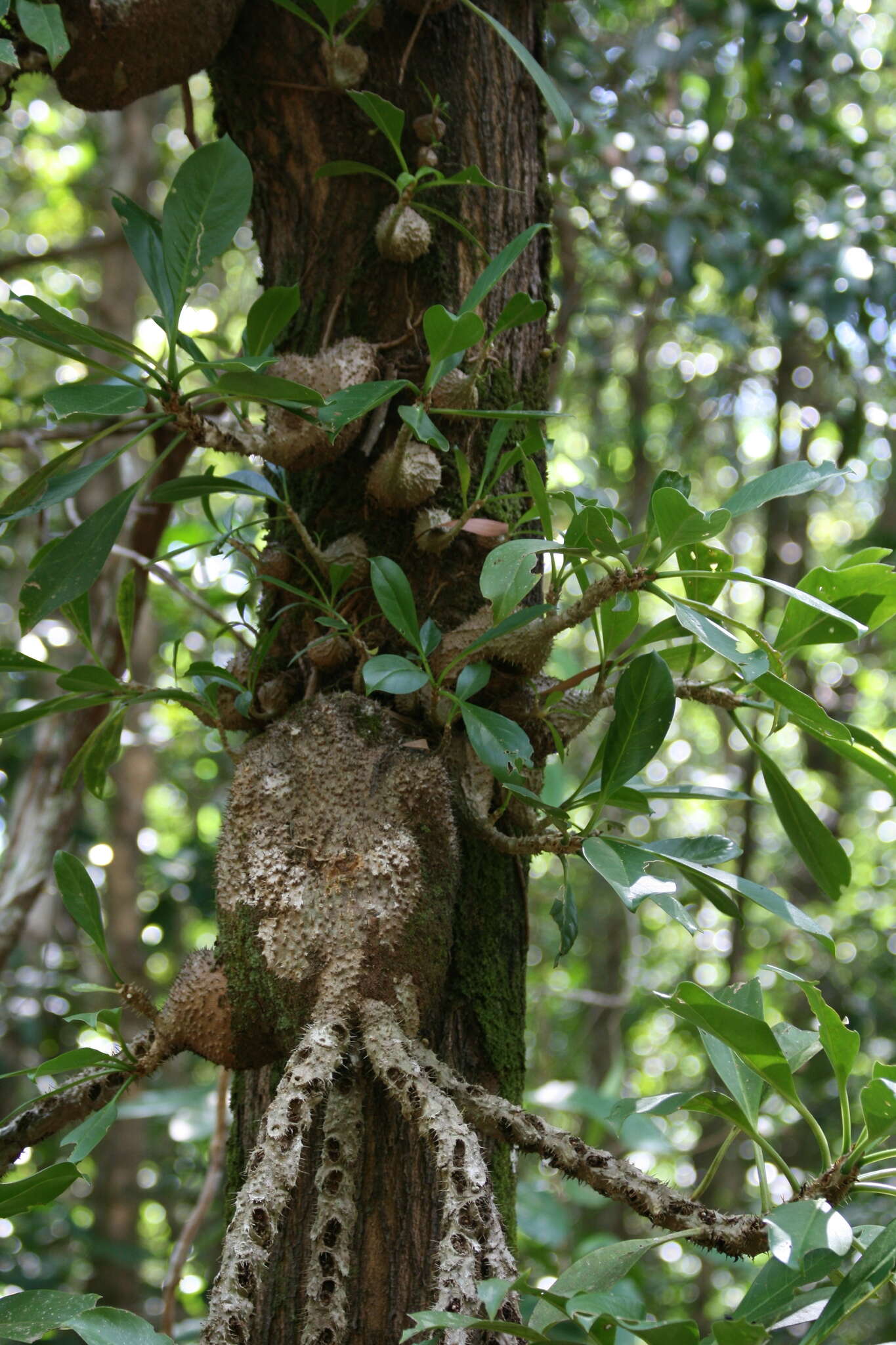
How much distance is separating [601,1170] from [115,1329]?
0.33 m

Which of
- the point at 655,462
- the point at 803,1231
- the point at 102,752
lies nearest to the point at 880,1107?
the point at 803,1231

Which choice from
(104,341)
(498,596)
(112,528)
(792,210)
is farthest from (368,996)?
(792,210)

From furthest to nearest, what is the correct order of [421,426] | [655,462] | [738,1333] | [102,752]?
[655,462] < [102,752] < [421,426] < [738,1333]

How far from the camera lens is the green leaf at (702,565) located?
0.82m

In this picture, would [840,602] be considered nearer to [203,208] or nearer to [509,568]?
[509,568]

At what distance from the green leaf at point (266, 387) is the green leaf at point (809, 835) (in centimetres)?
46

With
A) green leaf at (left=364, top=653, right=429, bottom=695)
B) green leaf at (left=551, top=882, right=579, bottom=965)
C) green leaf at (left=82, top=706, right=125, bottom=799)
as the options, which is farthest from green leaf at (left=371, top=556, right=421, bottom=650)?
green leaf at (left=82, top=706, right=125, bottom=799)

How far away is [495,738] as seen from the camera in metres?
0.79

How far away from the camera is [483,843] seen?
896 mm

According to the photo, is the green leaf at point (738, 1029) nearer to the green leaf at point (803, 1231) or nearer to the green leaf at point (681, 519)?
the green leaf at point (803, 1231)

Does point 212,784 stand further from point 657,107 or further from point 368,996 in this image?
point 368,996

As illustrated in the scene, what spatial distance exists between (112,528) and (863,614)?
58 cm

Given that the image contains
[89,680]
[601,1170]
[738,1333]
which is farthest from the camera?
[89,680]

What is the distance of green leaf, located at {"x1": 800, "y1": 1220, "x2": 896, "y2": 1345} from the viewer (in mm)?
598
